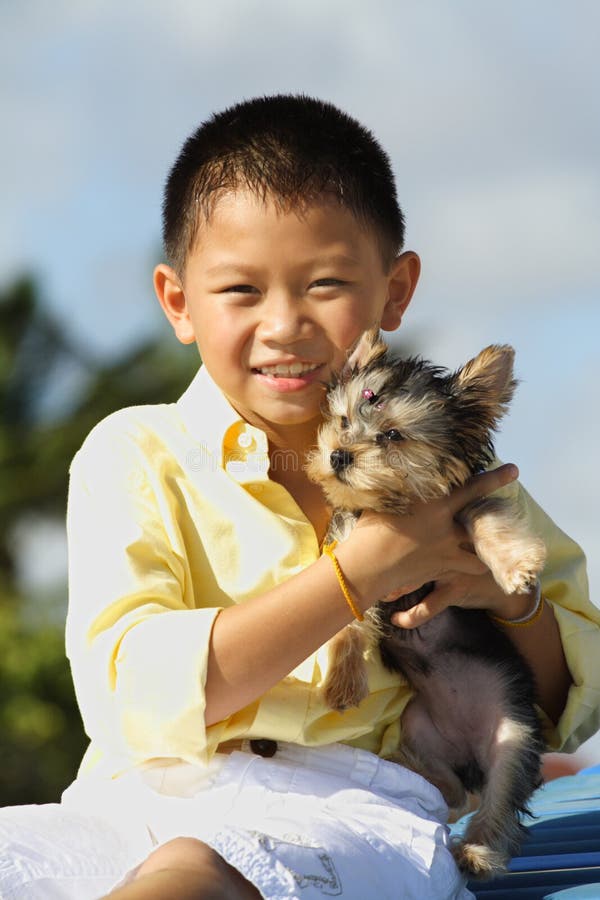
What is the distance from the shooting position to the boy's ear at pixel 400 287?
Answer: 456cm

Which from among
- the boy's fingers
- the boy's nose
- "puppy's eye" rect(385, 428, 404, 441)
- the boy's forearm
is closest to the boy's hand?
the boy's fingers

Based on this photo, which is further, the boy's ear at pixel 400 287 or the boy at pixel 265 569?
the boy's ear at pixel 400 287

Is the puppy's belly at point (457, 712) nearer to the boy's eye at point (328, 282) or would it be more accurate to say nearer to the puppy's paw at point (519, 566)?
the puppy's paw at point (519, 566)

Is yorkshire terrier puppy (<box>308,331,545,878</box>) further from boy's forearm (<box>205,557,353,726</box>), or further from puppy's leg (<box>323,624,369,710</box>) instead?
boy's forearm (<box>205,557,353,726</box>)

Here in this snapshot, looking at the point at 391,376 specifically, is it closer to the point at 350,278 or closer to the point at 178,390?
the point at 350,278

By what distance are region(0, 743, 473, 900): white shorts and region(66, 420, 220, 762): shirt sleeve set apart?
0.15 m

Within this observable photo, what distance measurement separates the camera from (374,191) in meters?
4.38

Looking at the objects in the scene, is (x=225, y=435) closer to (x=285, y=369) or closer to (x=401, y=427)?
(x=285, y=369)

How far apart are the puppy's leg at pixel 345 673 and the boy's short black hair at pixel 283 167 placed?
132cm

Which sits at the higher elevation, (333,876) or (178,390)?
(178,390)

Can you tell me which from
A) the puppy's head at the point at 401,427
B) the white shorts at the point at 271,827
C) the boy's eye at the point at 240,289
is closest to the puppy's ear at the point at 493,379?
the puppy's head at the point at 401,427

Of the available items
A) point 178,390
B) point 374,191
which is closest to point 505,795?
point 374,191

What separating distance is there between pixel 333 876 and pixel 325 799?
0.43 m

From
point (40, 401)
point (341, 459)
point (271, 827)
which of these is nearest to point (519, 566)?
point (341, 459)
